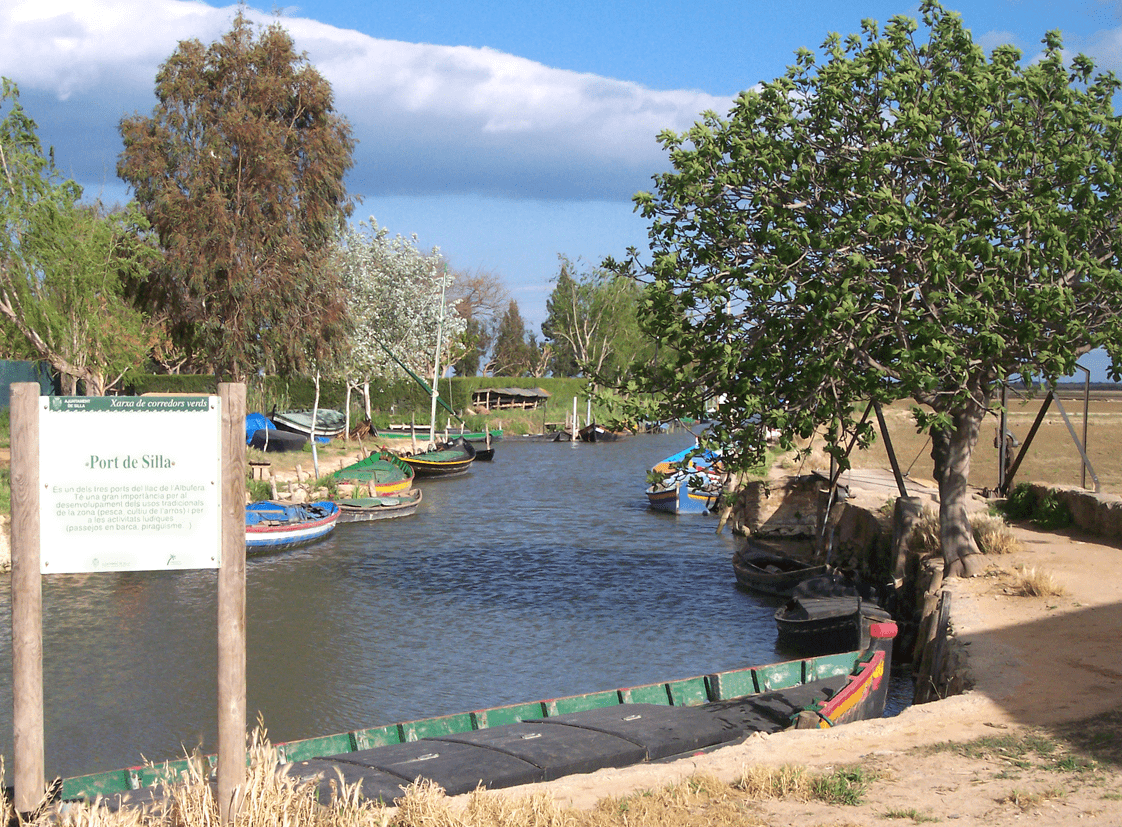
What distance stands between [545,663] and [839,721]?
8.48 m

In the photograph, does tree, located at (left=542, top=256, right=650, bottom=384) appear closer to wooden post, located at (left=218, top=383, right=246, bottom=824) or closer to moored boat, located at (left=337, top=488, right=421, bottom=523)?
moored boat, located at (left=337, top=488, right=421, bottom=523)

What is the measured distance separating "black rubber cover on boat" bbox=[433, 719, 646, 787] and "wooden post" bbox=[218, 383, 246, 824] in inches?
122

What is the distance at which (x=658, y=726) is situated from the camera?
10.4m

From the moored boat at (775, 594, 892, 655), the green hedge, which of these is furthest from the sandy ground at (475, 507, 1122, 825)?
the green hedge

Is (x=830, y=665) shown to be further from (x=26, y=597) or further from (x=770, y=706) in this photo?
(x=26, y=597)

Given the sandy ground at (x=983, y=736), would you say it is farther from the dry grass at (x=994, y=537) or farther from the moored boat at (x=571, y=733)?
the dry grass at (x=994, y=537)

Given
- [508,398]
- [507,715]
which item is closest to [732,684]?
[507,715]

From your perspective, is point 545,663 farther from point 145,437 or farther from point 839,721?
point 145,437

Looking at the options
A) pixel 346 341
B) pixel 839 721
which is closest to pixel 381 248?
pixel 346 341

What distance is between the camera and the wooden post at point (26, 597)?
21.6ft

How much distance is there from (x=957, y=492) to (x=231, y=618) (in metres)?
15.2

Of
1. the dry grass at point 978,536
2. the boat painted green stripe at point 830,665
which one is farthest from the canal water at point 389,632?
the boat painted green stripe at point 830,665

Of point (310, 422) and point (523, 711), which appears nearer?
point (523, 711)

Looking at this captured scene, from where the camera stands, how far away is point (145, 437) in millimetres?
6711
